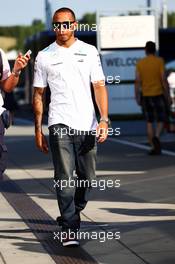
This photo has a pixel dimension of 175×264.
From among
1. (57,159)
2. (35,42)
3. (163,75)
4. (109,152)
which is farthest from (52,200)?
(35,42)

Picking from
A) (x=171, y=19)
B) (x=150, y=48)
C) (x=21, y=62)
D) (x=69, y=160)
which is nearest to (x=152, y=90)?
(x=150, y=48)

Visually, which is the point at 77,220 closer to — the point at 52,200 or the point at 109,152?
the point at 52,200

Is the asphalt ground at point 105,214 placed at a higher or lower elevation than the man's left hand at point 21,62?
lower

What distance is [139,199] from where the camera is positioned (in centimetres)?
1051

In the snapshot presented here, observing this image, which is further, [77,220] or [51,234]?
[51,234]

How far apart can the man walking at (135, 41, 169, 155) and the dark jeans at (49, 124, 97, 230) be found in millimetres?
7634

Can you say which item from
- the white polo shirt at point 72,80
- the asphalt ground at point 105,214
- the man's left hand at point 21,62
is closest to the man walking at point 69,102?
the white polo shirt at point 72,80

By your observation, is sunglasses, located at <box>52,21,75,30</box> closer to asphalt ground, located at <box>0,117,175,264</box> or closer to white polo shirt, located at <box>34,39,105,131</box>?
white polo shirt, located at <box>34,39,105,131</box>

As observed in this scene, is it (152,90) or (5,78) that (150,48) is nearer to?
(152,90)

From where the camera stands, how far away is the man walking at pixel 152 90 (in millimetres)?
15500

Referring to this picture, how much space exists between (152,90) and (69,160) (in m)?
7.95

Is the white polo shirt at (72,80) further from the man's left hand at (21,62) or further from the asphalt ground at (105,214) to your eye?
the asphalt ground at (105,214)

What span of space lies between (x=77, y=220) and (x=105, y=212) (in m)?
1.69

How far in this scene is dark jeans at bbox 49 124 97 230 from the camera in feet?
25.6
